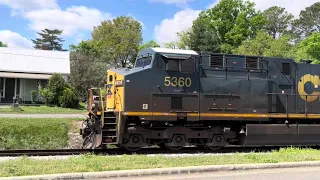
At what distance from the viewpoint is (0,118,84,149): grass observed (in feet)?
55.0

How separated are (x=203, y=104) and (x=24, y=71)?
26728 millimetres

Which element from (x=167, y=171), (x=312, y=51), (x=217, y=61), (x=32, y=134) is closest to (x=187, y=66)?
(x=217, y=61)

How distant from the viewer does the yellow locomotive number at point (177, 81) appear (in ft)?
41.7

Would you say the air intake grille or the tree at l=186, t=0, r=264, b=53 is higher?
the tree at l=186, t=0, r=264, b=53

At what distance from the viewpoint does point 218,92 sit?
13383mm

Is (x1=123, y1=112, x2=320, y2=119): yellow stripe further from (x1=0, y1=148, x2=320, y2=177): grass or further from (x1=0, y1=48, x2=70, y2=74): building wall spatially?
(x1=0, y1=48, x2=70, y2=74): building wall

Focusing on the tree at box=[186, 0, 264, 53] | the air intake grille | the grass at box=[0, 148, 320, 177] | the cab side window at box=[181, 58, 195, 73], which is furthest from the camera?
the tree at box=[186, 0, 264, 53]

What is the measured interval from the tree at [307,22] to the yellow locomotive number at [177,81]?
61530 mm

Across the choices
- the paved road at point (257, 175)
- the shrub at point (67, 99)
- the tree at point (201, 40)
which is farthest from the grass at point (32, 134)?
the tree at point (201, 40)

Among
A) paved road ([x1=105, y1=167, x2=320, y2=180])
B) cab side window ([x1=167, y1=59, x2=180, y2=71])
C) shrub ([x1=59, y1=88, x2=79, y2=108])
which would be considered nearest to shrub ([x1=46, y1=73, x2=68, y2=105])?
shrub ([x1=59, y1=88, x2=79, y2=108])

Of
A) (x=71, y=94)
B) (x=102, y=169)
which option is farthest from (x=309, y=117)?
(x=71, y=94)

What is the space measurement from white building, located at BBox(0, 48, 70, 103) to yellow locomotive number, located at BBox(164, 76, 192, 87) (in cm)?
2407

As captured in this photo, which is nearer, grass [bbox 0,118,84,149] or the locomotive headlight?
the locomotive headlight

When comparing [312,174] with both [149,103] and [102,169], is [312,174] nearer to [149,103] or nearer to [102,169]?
[102,169]
